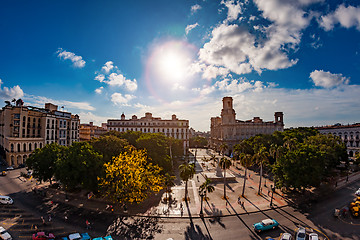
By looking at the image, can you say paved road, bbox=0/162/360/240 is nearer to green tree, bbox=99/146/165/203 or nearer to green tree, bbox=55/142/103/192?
green tree, bbox=99/146/165/203

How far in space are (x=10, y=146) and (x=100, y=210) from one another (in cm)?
5589

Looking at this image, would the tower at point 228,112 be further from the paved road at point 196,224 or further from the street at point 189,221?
the paved road at point 196,224

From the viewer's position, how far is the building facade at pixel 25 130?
213 ft

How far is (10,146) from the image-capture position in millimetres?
63531

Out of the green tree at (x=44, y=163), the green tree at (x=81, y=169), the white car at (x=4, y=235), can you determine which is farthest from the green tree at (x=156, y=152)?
the white car at (x=4, y=235)

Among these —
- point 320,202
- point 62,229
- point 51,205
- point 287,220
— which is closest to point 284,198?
point 320,202

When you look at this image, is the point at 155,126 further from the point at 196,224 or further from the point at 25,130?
the point at 196,224

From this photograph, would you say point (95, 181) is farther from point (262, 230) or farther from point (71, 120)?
point (71, 120)

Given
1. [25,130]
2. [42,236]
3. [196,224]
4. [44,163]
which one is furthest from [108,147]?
[25,130]

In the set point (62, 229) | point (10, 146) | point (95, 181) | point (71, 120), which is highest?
point (71, 120)

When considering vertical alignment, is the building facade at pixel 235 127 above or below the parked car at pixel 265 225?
above

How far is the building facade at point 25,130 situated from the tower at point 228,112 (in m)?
86.2

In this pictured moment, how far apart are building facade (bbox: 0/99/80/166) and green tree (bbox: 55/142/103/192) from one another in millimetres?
46225

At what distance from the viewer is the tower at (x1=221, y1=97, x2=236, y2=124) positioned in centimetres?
10706
